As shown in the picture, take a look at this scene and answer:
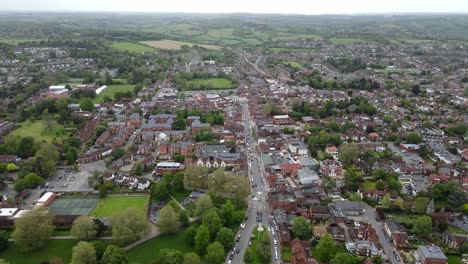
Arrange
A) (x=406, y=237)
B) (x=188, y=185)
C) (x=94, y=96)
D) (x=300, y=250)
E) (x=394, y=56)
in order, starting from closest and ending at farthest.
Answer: (x=300, y=250)
(x=406, y=237)
(x=188, y=185)
(x=94, y=96)
(x=394, y=56)

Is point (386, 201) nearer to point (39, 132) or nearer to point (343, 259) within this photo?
point (343, 259)

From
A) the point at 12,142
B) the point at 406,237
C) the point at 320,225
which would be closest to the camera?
the point at 406,237

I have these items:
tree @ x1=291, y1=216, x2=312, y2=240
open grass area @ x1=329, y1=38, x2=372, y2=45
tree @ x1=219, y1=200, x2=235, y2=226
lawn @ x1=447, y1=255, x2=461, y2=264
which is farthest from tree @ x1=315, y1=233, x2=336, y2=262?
open grass area @ x1=329, y1=38, x2=372, y2=45

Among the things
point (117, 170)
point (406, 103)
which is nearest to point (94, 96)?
point (117, 170)

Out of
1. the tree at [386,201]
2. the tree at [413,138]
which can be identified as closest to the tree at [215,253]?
the tree at [386,201]

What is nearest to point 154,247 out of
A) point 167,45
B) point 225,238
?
point 225,238

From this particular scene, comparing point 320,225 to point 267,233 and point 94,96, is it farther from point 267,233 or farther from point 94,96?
point 94,96

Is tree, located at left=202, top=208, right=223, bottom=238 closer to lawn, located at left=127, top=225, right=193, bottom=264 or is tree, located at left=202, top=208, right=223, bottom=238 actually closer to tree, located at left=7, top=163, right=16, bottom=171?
lawn, located at left=127, top=225, right=193, bottom=264
